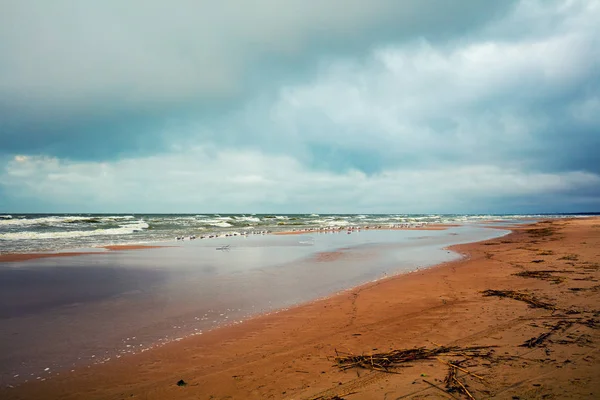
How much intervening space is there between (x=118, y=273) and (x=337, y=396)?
1263cm

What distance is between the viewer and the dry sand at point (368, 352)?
4.29 metres

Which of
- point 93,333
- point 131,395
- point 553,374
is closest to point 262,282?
point 93,333

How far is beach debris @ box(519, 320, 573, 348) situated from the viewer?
5.37 meters

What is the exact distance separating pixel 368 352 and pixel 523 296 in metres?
5.80

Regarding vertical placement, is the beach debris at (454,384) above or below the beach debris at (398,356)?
above

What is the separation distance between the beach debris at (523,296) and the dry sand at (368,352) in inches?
6.8

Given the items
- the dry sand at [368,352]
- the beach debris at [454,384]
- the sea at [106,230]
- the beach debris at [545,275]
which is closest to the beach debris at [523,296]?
the dry sand at [368,352]

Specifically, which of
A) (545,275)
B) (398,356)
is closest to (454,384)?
(398,356)

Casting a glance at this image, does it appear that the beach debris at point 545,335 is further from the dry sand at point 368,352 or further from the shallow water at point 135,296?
the shallow water at point 135,296

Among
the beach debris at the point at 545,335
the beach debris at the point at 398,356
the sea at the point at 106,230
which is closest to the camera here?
the beach debris at the point at 398,356

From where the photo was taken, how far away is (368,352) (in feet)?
18.1

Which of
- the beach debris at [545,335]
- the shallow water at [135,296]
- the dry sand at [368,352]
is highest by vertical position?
the beach debris at [545,335]

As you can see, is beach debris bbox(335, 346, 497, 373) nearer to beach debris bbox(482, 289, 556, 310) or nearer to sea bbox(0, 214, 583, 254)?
beach debris bbox(482, 289, 556, 310)

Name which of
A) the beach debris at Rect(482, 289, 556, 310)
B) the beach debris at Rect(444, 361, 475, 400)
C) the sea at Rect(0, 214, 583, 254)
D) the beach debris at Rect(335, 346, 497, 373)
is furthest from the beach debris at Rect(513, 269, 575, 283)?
the sea at Rect(0, 214, 583, 254)
